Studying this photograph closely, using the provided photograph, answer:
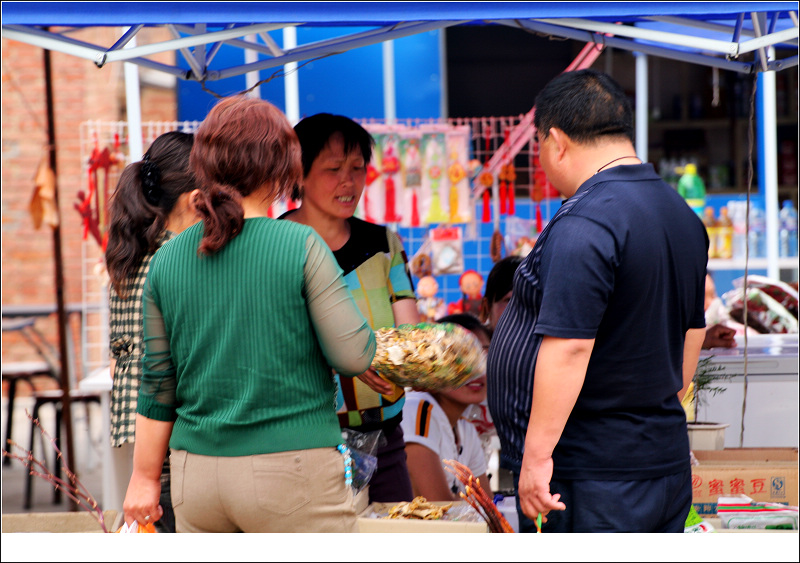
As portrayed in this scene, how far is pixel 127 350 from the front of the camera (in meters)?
2.12

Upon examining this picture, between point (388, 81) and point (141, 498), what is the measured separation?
5157mm

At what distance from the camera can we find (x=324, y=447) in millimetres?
→ 1628

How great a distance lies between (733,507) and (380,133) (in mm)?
2757

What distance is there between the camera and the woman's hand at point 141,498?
173 centimetres

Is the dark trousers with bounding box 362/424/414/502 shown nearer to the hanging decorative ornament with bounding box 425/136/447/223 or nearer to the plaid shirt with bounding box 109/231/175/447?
the plaid shirt with bounding box 109/231/175/447

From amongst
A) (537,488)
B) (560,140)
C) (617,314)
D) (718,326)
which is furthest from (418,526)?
(718,326)

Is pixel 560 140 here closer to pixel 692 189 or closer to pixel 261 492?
pixel 261 492

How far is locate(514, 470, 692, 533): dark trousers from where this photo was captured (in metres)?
1.82

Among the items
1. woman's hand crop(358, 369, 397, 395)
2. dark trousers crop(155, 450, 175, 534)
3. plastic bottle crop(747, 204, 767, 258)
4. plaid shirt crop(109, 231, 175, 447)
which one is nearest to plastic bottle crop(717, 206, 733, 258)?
plastic bottle crop(747, 204, 767, 258)

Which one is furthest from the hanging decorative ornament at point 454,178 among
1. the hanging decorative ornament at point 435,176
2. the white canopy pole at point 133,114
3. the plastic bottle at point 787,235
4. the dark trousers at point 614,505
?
the plastic bottle at point 787,235

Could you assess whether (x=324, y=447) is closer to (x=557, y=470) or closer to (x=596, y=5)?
(x=557, y=470)

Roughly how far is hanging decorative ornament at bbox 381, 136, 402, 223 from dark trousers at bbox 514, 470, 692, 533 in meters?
2.90

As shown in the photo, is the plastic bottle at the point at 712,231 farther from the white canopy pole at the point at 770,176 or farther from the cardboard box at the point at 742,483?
the cardboard box at the point at 742,483

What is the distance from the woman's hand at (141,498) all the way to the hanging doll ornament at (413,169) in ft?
9.81
